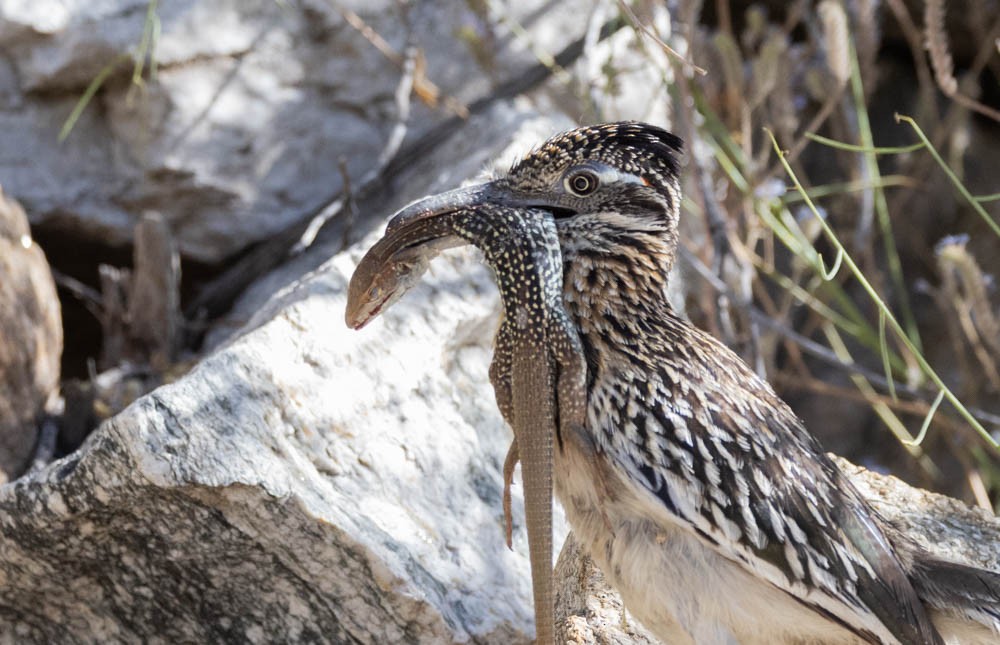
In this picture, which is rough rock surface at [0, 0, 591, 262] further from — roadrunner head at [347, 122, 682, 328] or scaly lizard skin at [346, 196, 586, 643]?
scaly lizard skin at [346, 196, 586, 643]

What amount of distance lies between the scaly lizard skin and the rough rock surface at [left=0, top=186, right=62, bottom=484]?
180 cm

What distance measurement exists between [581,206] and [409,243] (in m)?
0.35

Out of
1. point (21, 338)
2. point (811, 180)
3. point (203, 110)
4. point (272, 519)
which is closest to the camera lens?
point (272, 519)

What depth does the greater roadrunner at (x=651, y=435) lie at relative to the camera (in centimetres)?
220

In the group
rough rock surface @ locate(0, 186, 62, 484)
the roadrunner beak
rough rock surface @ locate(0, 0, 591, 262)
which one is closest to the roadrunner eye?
the roadrunner beak

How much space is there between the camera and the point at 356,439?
9.57 ft

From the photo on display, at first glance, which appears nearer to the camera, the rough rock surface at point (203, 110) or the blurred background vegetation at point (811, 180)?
the blurred background vegetation at point (811, 180)

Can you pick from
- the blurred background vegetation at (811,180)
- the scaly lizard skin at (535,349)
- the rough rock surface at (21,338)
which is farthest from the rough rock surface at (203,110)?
the scaly lizard skin at (535,349)

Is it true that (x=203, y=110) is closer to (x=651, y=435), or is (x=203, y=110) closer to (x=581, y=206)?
(x=581, y=206)

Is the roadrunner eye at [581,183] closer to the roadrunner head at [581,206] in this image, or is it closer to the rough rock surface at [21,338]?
the roadrunner head at [581,206]

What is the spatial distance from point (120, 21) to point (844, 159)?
3.02 metres

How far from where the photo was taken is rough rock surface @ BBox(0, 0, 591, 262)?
4.44 m

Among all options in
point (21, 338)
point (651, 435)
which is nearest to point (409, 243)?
point (651, 435)

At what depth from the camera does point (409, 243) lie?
7.63 ft
